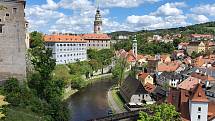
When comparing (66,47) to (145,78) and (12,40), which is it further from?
(12,40)

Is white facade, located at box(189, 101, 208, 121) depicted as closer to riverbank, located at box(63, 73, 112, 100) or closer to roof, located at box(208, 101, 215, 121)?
roof, located at box(208, 101, 215, 121)

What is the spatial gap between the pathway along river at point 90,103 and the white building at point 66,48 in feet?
35.4

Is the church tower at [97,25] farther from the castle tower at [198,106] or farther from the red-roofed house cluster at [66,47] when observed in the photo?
the castle tower at [198,106]

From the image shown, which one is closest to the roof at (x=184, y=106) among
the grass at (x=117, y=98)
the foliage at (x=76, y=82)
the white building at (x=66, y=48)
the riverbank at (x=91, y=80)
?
the grass at (x=117, y=98)

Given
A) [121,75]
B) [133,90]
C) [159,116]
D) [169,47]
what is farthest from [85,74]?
[169,47]

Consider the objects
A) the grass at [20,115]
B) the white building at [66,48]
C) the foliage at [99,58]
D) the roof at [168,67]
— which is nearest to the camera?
the grass at [20,115]

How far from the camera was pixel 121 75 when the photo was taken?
197 feet

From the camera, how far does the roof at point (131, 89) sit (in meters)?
42.3

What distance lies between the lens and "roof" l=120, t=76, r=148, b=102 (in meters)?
42.3

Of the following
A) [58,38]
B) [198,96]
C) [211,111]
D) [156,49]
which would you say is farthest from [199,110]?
[156,49]

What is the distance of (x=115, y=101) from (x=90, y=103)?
357 centimetres

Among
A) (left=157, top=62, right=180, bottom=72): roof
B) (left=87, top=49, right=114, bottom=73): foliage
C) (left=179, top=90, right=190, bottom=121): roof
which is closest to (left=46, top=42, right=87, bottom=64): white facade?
(left=87, top=49, right=114, bottom=73): foliage

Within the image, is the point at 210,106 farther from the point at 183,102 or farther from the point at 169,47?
the point at 169,47

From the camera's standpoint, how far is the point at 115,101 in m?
45.7
